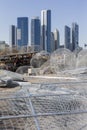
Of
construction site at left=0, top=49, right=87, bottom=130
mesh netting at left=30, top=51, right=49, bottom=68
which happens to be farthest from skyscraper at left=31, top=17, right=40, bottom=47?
construction site at left=0, top=49, right=87, bottom=130

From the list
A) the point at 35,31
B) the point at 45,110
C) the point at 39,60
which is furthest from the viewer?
the point at 35,31

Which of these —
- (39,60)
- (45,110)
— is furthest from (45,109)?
(39,60)

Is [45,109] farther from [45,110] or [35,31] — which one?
[35,31]

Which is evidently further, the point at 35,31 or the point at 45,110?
the point at 35,31

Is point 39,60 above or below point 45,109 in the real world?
below

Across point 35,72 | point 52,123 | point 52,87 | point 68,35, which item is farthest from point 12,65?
point 52,123

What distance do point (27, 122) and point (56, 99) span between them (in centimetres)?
61

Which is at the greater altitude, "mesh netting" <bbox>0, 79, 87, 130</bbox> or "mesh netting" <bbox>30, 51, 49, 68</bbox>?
"mesh netting" <bbox>0, 79, 87, 130</bbox>

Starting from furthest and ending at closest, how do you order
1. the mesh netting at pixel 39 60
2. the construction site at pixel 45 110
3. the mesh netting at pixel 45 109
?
the mesh netting at pixel 39 60 → the mesh netting at pixel 45 109 → the construction site at pixel 45 110

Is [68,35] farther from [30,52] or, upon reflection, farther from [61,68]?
[61,68]

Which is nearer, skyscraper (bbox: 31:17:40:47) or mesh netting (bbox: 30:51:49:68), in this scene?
mesh netting (bbox: 30:51:49:68)

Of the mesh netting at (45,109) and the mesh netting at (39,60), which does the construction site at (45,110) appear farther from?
the mesh netting at (39,60)

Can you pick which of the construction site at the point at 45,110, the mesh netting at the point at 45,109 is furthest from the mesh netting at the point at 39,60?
the mesh netting at the point at 45,109

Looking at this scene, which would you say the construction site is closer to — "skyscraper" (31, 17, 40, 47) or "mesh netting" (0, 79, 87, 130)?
"mesh netting" (0, 79, 87, 130)
